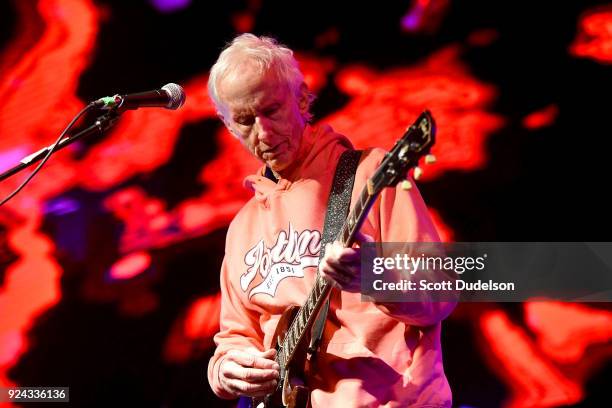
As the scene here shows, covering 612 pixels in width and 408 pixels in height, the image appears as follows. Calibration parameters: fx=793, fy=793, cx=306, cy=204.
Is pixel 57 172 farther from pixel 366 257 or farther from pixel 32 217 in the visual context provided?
pixel 366 257

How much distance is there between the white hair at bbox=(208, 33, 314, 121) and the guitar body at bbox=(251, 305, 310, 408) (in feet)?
2.08

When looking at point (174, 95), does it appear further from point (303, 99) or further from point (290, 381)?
point (290, 381)

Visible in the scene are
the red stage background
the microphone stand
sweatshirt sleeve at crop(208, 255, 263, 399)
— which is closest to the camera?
the microphone stand

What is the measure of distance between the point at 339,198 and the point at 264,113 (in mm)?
317

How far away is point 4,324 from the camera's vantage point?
330 centimetres

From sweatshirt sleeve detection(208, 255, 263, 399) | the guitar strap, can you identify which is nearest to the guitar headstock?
the guitar strap

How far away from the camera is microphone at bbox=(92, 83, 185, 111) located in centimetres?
205

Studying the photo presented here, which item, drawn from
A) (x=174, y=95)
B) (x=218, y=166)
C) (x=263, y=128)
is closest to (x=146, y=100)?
(x=174, y=95)

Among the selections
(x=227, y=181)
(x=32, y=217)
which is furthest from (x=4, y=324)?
(x=227, y=181)

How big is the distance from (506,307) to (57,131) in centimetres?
204

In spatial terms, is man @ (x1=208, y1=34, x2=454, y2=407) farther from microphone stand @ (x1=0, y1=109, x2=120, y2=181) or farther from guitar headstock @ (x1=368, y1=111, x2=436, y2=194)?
microphone stand @ (x1=0, y1=109, x2=120, y2=181)

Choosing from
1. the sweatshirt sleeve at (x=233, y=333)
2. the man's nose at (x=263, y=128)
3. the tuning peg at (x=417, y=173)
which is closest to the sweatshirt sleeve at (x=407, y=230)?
the tuning peg at (x=417, y=173)

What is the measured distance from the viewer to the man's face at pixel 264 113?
7.20 feet

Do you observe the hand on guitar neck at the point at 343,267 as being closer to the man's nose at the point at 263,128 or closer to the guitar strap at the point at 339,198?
the guitar strap at the point at 339,198
